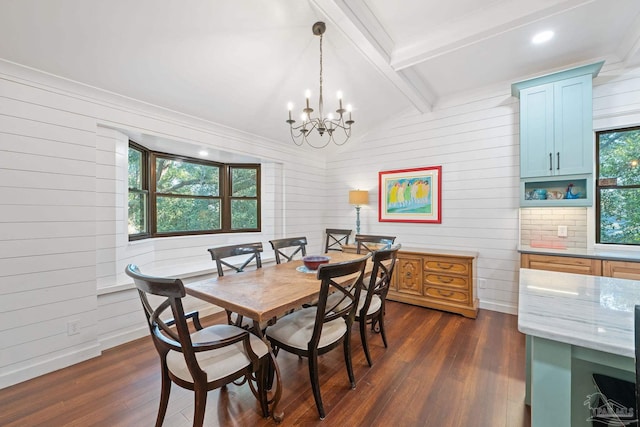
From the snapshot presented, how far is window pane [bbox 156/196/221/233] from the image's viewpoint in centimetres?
356

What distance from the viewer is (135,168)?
3227 mm

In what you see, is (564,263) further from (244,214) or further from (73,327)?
(73,327)

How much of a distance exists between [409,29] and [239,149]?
2505 mm

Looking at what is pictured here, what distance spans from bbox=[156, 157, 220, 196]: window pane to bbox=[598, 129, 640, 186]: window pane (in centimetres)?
498

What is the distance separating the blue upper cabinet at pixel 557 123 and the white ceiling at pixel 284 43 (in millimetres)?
248

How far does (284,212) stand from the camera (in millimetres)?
4363

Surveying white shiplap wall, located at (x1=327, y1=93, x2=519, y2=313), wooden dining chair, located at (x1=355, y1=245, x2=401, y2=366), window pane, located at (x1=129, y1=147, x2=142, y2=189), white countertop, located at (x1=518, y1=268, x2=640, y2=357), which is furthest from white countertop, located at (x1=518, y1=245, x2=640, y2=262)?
window pane, located at (x1=129, y1=147, x2=142, y2=189)

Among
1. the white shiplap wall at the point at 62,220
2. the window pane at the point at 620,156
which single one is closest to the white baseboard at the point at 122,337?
the white shiplap wall at the point at 62,220

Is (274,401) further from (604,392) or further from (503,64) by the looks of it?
(503,64)

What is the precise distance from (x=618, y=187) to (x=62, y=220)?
5499 mm

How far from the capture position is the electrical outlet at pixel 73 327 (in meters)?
2.30

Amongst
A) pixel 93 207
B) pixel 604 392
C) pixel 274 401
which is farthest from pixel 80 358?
pixel 604 392

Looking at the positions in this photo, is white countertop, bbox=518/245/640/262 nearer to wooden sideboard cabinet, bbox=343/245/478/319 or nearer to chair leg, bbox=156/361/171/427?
wooden sideboard cabinet, bbox=343/245/478/319

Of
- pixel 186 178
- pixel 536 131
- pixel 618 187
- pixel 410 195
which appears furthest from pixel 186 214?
pixel 618 187
